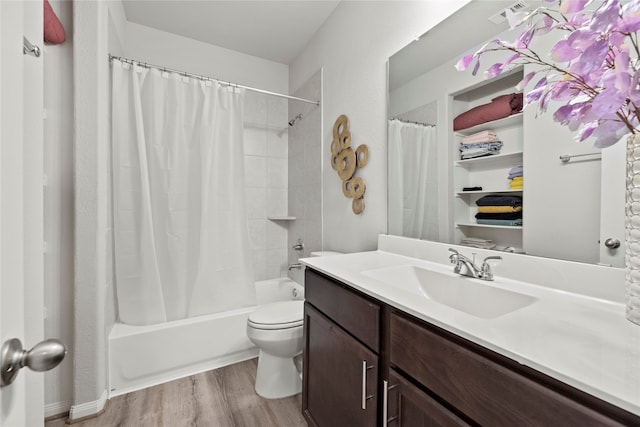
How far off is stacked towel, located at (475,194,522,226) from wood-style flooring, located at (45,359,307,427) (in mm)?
1333

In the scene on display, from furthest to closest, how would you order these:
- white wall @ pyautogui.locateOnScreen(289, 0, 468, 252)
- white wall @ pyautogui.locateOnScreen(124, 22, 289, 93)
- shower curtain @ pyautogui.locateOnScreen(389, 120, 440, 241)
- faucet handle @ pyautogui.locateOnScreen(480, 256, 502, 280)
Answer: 1. white wall @ pyautogui.locateOnScreen(124, 22, 289, 93)
2. white wall @ pyautogui.locateOnScreen(289, 0, 468, 252)
3. shower curtain @ pyautogui.locateOnScreen(389, 120, 440, 241)
4. faucet handle @ pyautogui.locateOnScreen(480, 256, 502, 280)

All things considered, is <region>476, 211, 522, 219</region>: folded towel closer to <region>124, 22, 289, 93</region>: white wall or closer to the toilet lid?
the toilet lid

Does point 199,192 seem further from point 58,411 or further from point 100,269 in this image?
point 58,411

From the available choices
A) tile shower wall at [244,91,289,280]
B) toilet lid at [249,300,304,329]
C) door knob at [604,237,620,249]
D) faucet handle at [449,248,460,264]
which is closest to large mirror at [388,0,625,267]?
door knob at [604,237,620,249]

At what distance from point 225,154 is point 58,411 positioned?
176cm

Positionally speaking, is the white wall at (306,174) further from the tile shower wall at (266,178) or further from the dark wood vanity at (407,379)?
the dark wood vanity at (407,379)

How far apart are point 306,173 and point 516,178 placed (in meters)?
1.73

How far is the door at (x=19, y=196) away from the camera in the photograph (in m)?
0.36

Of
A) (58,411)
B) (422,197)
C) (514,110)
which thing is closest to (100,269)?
(58,411)

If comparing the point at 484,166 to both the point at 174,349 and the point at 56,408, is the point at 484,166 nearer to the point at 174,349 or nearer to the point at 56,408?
the point at 174,349

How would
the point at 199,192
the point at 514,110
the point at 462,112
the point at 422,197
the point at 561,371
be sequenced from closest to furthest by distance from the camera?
1. the point at 561,371
2. the point at 514,110
3. the point at 462,112
4. the point at 422,197
5. the point at 199,192

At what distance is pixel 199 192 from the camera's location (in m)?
2.07

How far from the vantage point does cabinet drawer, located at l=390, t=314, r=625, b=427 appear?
474 mm

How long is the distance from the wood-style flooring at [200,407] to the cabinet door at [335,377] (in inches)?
12.8
